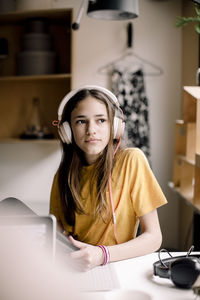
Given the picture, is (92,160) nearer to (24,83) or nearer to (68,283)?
(68,283)

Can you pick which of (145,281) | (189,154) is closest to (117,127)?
(145,281)

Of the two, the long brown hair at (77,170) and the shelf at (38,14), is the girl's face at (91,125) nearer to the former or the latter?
the long brown hair at (77,170)

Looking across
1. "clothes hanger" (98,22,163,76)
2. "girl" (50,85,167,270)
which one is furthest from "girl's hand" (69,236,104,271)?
"clothes hanger" (98,22,163,76)

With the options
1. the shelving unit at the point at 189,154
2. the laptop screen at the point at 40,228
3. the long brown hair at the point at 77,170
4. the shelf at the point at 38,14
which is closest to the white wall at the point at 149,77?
the shelf at the point at 38,14

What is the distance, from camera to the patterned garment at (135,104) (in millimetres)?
2291

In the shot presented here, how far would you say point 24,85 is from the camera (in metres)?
2.23

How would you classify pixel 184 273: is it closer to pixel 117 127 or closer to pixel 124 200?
pixel 124 200

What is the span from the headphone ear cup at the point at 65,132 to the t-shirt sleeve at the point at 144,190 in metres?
0.18

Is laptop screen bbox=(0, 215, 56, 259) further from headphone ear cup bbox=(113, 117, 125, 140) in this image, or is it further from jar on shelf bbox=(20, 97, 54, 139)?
jar on shelf bbox=(20, 97, 54, 139)

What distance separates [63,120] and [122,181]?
23 centimetres

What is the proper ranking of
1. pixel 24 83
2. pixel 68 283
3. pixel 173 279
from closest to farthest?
pixel 68 283
pixel 173 279
pixel 24 83

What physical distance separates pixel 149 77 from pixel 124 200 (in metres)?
1.50

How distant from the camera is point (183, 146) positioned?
186 cm

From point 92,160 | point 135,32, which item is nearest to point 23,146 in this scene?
point 135,32
